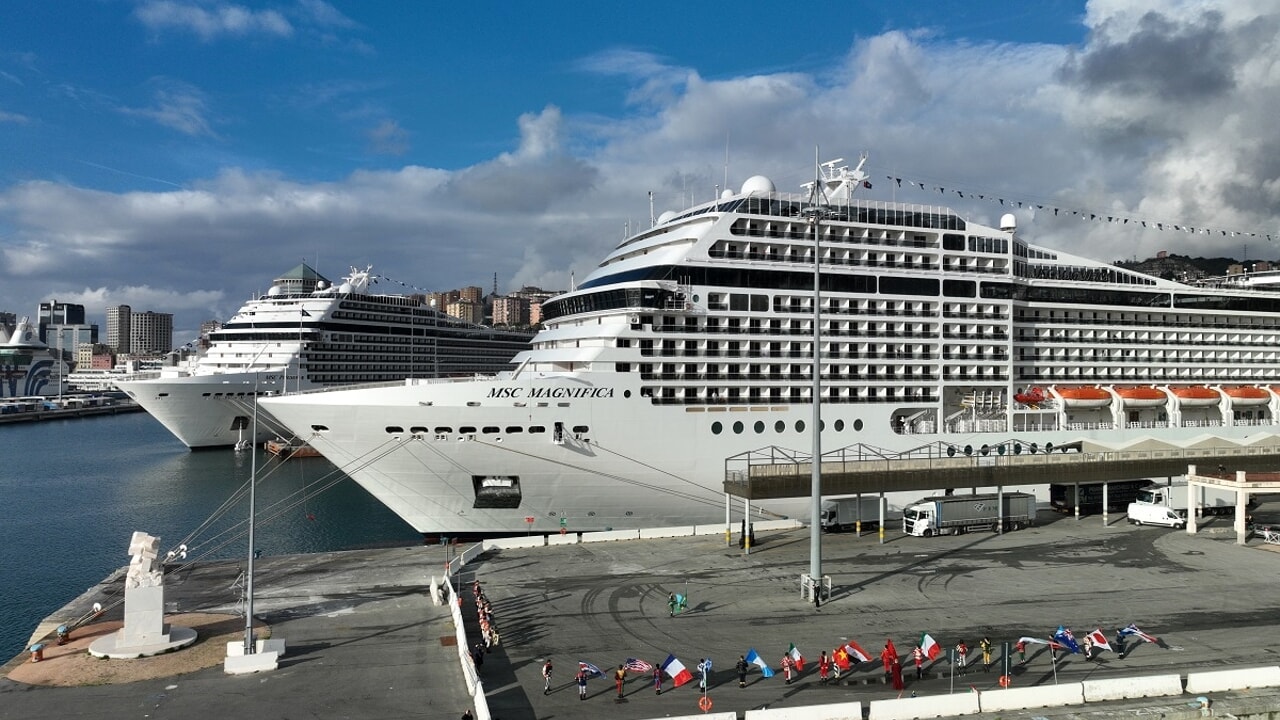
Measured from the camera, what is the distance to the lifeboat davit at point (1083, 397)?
3841 cm

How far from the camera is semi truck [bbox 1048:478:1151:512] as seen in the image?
3584 centimetres

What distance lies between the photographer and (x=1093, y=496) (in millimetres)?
37281

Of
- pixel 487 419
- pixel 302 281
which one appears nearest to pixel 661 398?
pixel 487 419

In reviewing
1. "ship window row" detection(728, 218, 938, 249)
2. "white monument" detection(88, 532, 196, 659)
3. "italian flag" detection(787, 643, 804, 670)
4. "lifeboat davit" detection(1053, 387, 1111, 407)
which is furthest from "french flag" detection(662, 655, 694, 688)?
"lifeboat davit" detection(1053, 387, 1111, 407)

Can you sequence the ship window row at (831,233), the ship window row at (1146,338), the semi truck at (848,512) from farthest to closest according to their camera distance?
the ship window row at (1146,338) < the ship window row at (831,233) < the semi truck at (848,512)

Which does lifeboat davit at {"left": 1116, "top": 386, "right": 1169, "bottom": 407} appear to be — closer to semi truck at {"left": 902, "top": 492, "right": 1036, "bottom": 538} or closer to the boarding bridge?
the boarding bridge

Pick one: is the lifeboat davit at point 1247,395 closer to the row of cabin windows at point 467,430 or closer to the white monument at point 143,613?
the row of cabin windows at point 467,430

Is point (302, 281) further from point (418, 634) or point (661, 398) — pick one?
point (418, 634)

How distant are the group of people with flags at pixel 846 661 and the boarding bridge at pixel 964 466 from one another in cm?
1110

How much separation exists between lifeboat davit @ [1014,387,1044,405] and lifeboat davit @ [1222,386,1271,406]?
39.6 ft

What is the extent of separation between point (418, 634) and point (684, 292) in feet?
56.4

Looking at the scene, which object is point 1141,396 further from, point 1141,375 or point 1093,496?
point 1093,496

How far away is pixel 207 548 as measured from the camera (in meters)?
37.0

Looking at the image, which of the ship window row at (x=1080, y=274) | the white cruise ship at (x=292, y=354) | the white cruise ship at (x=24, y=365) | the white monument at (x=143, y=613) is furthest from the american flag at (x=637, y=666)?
the white cruise ship at (x=24, y=365)
